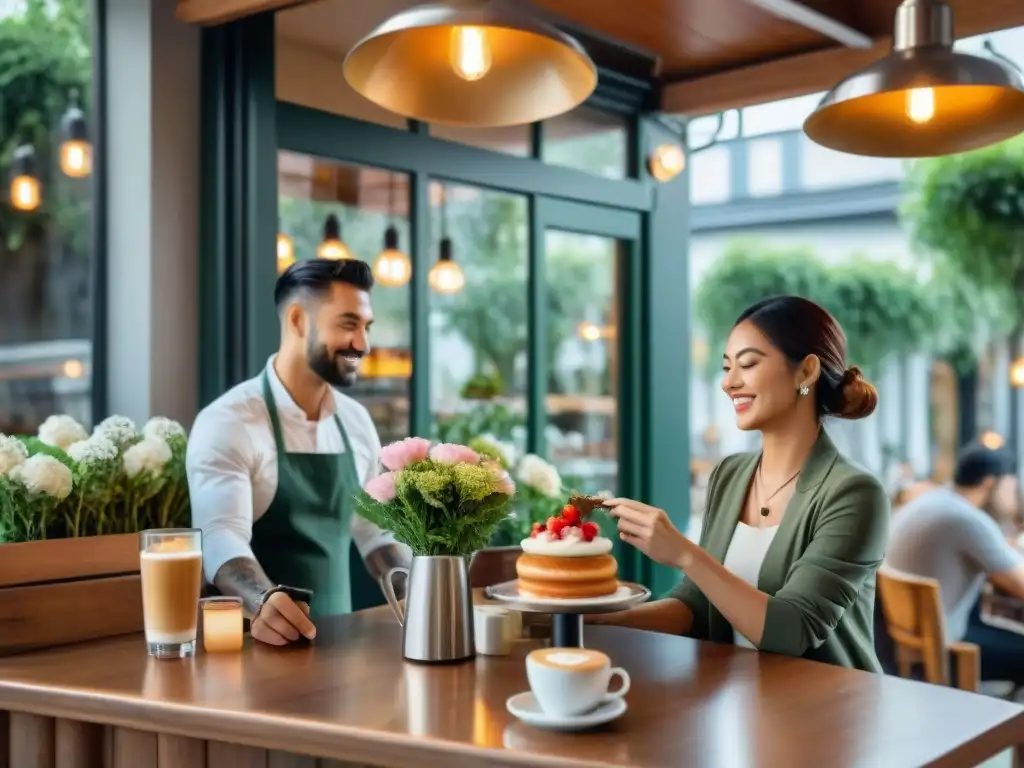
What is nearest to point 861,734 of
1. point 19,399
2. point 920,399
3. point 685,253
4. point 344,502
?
point 344,502

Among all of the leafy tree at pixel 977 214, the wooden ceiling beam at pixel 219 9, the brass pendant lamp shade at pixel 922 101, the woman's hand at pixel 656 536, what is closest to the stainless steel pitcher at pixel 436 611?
the woman's hand at pixel 656 536

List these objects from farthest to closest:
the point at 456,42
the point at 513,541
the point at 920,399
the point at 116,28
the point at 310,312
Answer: the point at 920,399 < the point at 513,541 < the point at 116,28 < the point at 310,312 < the point at 456,42

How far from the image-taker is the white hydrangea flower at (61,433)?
9.14 feet

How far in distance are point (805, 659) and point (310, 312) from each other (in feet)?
5.04

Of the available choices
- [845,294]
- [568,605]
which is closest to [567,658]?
[568,605]

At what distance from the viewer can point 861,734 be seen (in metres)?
1.68

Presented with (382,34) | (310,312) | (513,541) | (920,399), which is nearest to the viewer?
(382,34)

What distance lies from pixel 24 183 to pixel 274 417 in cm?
149

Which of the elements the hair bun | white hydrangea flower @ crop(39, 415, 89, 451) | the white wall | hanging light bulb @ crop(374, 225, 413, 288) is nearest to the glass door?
hanging light bulb @ crop(374, 225, 413, 288)

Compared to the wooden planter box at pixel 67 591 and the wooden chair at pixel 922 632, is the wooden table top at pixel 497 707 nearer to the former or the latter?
the wooden planter box at pixel 67 591

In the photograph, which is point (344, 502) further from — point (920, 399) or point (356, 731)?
point (920, 399)

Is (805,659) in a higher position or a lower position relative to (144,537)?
lower

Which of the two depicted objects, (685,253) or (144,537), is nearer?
(144,537)

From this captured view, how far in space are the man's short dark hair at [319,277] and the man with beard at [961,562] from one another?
2.55 meters
